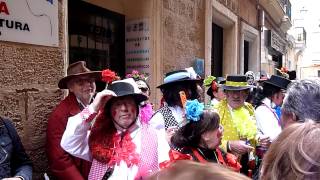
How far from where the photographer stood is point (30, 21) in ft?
11.2

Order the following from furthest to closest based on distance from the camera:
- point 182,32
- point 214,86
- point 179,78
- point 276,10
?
point 276,10, point 182,32, point 214,86, point 179,78

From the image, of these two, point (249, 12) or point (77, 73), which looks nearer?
point (77, 73)

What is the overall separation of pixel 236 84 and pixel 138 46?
224 centimetres

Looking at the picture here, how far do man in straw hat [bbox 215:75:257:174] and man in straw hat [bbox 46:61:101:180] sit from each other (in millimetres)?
1182

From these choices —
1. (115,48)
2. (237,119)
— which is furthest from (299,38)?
(237,119)

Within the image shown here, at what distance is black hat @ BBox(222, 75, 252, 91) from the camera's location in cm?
404

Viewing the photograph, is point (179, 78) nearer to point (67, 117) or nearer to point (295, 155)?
point (67, 117)

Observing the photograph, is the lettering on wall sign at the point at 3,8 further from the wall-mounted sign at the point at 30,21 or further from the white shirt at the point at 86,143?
the white shirt at the point at 86,143

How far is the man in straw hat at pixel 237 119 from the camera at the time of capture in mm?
3493

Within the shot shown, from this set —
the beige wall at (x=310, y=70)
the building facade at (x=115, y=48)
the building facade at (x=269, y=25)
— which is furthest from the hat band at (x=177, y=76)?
the beige wall at (x=310, y=70)

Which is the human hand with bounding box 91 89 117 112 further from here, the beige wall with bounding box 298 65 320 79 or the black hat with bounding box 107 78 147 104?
the beige wall with bounding box 298 65 320 79

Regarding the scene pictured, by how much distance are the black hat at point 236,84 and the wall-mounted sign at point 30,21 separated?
1655 mm

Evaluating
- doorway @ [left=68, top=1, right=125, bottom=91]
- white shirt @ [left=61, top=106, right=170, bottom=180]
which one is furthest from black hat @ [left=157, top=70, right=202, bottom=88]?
doorway @ [left=68, top=1, right=125, bottom=91]

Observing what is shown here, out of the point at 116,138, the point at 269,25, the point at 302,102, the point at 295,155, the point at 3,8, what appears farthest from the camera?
the point at 269,25
